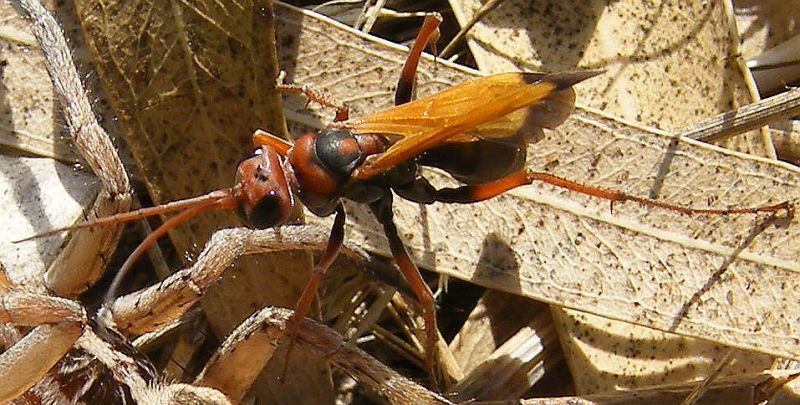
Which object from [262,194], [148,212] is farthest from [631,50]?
[148,212]

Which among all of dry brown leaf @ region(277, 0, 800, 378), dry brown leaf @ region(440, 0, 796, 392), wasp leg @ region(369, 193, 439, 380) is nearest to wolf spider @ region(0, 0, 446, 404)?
wasp leg @ region(369, 193, 439, 380)

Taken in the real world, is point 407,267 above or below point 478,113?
below

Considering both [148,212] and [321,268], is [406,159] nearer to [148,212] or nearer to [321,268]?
[321,268]

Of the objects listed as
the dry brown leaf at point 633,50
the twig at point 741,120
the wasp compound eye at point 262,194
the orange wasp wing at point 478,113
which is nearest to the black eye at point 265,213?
the wasp compound eye at point 262,194

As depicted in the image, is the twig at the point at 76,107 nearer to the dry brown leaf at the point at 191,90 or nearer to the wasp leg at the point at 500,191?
the dry brown leaf at the point at 191,90

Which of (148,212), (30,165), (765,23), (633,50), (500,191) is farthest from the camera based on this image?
(765,23)

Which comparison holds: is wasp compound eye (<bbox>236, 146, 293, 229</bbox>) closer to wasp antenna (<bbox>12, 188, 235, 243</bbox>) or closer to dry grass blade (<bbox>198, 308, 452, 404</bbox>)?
wasp antenna (<bbox>12, 188, 235, 243</bbox>)

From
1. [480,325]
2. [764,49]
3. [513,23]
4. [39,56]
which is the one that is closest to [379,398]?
[480,325]
